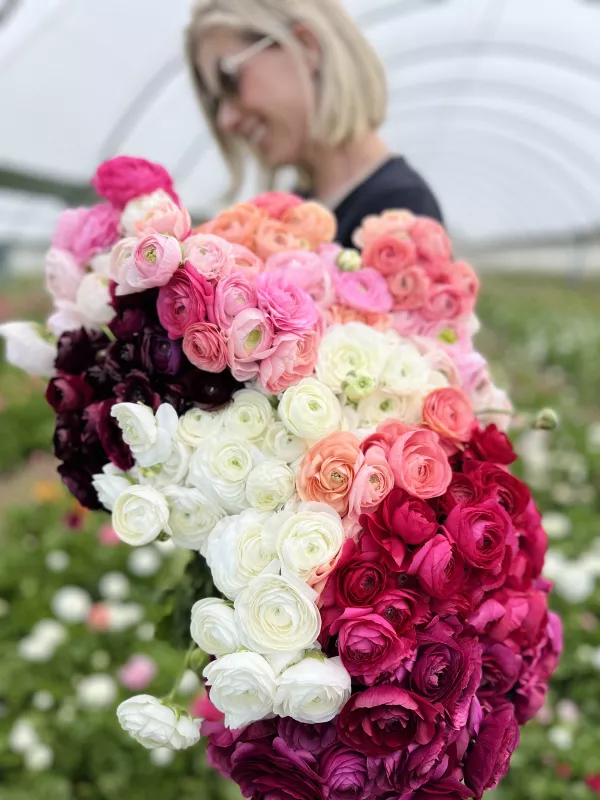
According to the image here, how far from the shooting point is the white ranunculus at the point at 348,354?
79cm

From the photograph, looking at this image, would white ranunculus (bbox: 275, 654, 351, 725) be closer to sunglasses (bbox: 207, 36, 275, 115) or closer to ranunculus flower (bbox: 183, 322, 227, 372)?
ranunculus flower (bbox: 183, 322, 227, 372)

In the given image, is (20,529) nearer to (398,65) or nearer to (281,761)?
(281,761)

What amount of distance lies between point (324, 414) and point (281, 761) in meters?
0.35

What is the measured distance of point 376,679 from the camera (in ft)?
2.14

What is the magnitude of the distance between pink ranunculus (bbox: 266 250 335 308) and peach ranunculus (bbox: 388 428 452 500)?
22cm

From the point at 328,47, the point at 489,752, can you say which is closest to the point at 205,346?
the point at 489,752

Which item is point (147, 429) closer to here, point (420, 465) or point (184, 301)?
point (184, 301)

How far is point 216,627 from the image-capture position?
2.24 ft

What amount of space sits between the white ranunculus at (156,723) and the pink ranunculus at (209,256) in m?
0.46

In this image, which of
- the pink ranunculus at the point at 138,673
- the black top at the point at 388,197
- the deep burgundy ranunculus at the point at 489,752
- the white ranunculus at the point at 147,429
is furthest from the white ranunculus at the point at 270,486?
the pink ranunculus at the point at 138,673

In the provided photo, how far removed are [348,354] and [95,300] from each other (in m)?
0.33

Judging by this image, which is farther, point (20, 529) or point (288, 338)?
point (20, 529)

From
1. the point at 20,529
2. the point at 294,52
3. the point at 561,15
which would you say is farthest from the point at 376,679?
the point at 561,15

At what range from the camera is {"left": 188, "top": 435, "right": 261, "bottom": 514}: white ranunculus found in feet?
2.40
